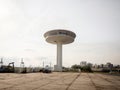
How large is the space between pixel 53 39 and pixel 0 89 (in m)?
79.7

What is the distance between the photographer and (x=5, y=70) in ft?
176

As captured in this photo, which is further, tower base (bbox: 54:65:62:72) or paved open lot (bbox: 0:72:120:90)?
tower base (bbox: 54:65:62:72)

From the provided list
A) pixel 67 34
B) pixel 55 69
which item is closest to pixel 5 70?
pixel 55 69

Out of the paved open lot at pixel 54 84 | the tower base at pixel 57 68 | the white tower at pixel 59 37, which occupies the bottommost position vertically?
the tower base at pixel 57 68

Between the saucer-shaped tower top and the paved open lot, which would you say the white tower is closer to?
the saucer-shaped tower top

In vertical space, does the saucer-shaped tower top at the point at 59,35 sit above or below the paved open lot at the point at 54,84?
above

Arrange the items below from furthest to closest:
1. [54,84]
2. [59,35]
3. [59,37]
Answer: [59,37]
[59,35]
[54,84]

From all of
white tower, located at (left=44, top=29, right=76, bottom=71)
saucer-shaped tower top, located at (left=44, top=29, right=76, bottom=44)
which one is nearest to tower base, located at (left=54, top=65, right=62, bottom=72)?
white tower, located at (left=44, top=29, right=76, bottom=71)

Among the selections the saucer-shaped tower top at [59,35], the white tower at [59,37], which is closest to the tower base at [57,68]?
the white tower at [59,37]

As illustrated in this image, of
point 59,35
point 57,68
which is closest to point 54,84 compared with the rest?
point 59,35

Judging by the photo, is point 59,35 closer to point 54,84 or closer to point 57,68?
point 57,68

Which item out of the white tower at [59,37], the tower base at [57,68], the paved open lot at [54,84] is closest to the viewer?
the paved open lot at [54,84]

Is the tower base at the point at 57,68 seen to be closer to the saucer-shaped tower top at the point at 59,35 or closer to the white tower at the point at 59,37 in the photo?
the white tower at the point at 59,37

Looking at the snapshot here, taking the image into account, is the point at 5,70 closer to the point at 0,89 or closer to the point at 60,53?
the point at 60,53
